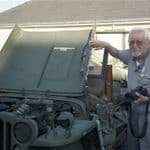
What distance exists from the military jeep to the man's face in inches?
30.1

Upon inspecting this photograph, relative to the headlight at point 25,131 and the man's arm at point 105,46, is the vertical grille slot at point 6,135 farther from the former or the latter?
the man's arm at point 105,46

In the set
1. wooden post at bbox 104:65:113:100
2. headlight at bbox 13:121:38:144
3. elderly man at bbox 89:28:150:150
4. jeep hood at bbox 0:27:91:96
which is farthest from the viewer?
wooden post at bbox 104:65:113:100

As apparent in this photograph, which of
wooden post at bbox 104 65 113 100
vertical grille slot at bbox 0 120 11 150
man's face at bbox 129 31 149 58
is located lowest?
vertical grille slot at bbox 0 120 11 150

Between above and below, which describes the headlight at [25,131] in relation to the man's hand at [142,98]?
below

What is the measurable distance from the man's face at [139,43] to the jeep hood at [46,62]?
85cm

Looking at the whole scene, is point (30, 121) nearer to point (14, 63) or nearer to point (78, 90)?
point (78, 90)

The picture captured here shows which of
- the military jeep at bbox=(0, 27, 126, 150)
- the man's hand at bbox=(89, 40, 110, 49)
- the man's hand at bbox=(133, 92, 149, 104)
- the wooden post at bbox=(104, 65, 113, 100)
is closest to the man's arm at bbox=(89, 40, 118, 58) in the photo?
the man's hand at bbox=(89, 40, 110, 49)

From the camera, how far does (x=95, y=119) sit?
4.91 m

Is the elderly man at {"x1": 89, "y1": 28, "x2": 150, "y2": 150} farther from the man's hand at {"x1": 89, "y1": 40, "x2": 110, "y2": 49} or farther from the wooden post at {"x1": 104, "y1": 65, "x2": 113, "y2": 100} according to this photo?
the wooden post at {"x1": 104, "y1": 65, "x2": 113, "y2": 100}

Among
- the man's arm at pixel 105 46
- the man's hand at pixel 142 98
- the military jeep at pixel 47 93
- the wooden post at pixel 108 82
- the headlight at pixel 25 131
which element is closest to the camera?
the headlight at pixel 25 131

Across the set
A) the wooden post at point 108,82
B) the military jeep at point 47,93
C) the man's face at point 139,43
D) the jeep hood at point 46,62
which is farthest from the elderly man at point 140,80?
the wooden post at point 108,82

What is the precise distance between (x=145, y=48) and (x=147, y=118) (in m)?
0.67

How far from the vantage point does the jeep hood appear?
220 inches

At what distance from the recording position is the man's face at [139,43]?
16.0 feet
